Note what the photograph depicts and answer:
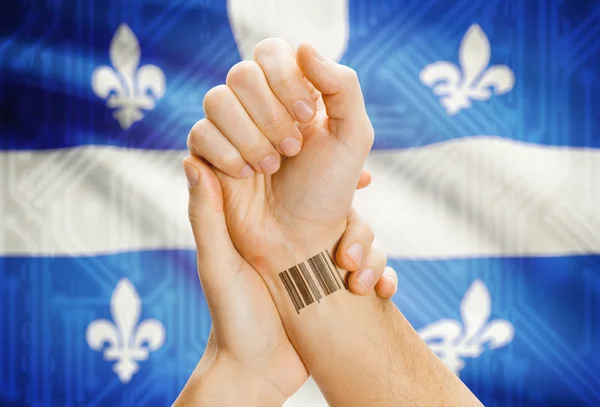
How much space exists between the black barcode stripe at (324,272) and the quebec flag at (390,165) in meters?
0.51

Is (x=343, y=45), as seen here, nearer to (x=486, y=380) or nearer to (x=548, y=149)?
(x=548, y=149)

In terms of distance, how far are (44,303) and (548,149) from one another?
1.20 m

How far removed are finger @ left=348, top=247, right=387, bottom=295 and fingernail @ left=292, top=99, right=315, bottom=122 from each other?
23cm

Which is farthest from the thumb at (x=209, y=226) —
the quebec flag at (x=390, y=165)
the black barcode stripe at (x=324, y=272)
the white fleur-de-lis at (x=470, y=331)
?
the white fleur-de-lis at (x=470, y=331)

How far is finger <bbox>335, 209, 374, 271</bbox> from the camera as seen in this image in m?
0.70

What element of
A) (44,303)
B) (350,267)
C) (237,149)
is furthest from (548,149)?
(44,303)

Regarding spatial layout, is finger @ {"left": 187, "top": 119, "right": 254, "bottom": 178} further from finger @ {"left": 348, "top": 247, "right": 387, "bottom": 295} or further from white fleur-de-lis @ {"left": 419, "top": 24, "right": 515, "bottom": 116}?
white fleur-de-lis @ {"left": 419, "top": 24, "right": 515, "bottom": 116}

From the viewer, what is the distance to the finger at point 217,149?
61 cm

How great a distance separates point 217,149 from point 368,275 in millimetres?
263

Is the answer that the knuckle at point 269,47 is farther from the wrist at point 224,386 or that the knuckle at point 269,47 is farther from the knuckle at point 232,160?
the wrist at point 224,386

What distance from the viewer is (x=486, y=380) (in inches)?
47.8

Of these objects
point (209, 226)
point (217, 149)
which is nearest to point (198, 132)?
point (217, 149)

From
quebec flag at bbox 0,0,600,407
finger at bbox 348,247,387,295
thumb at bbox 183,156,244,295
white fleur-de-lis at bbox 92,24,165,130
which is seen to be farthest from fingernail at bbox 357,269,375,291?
white fleur-de-lis at bbox 92,24,165,130

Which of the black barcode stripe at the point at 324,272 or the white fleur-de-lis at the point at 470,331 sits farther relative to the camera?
the white fleur-de-lis at the point at 470,331
